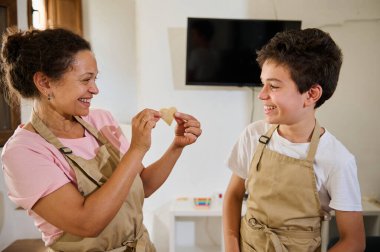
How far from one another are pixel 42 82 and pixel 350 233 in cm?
111

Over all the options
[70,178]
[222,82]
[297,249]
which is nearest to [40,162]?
[70,178]

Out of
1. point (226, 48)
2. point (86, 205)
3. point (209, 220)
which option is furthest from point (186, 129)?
point (209, 220)

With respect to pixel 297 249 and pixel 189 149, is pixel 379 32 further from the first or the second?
pixel 297 249

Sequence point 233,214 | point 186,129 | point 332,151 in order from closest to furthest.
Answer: point 332,151
point 186,129
point 233,214

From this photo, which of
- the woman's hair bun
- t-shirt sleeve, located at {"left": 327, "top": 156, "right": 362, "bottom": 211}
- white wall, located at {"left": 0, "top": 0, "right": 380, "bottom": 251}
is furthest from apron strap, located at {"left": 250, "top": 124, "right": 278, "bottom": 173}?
white wall, located at {"left": 0, "top": 0, "right": 380, "bottom": 251}

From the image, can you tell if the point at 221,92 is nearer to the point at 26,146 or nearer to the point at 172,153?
the point at 172,153

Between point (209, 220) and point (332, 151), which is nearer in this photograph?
point (332, 151)

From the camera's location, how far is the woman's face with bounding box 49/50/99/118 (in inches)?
40.2

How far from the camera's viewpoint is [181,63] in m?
2.58

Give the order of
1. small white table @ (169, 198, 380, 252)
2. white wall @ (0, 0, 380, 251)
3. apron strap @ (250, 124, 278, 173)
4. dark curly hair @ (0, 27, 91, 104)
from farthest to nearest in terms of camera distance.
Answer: white wall @ (0, 0, 380, 251)
small white table @ (169, 198, 380, 252)
apron strap @ (250, 124, 278, 173)
dark curly hair @ (0, 27, 91, 104)

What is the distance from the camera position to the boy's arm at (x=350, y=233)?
107cm

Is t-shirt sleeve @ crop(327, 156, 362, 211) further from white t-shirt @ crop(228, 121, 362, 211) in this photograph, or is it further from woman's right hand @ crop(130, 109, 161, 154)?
woman's right hand @ crop(130, 109, 161, 154)

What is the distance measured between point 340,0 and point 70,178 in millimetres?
2445

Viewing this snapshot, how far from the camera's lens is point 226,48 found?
246cm
